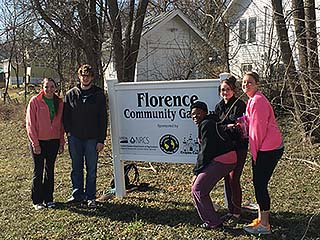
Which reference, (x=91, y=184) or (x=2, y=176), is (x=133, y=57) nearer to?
(x=2, y=176)

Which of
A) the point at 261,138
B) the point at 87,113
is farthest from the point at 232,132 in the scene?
the point at 87,113

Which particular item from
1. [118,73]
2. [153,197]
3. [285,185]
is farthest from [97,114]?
[118,73]

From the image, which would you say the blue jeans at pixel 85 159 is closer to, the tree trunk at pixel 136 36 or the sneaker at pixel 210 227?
the sneaker at pixel 210 227

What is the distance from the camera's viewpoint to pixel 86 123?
233 inches

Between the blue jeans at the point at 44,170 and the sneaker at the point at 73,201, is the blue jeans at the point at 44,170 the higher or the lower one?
the higher one

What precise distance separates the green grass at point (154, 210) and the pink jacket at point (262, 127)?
38.0 inches

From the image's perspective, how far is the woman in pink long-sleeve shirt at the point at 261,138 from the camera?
461 cm

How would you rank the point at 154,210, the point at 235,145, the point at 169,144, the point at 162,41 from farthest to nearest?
1. the point at 162,41
2. the point at 169,144
3. the point at 154,210
4. the point at 235,145

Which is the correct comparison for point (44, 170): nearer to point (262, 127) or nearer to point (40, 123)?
point (40, 123)

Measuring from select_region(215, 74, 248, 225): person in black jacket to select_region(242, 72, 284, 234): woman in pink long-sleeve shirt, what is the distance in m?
0.22

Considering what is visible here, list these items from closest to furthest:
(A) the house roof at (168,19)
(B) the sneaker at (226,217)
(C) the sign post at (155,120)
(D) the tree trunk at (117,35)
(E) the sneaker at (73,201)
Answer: (B) the sneaker at (226,217)
(C) the sign post at (155,120)
(E) the sneaker at (73,201)
(D) the tree trunk at (117,35)
(A) the house roof at (168,19)

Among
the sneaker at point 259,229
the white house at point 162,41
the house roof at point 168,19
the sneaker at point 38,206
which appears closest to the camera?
the sneaker at point 259,229

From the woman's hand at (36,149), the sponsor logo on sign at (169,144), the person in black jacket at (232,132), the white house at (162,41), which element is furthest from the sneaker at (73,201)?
the white house at (162,41)

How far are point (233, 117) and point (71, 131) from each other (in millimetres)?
2241
